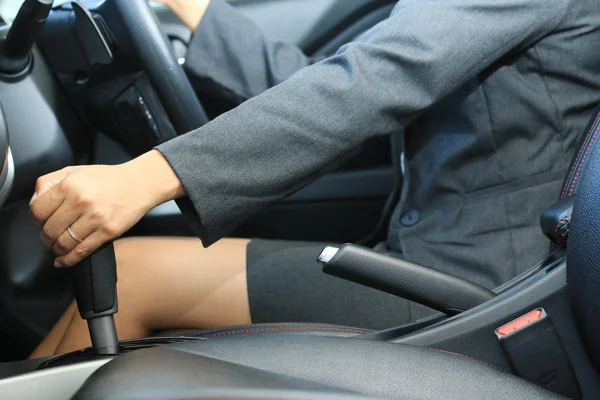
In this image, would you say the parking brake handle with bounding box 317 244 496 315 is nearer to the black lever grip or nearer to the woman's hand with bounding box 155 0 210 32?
the black lever grip

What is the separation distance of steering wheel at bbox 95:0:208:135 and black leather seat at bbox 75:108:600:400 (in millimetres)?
362

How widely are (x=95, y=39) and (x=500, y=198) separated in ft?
1.88

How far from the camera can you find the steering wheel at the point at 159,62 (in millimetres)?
757

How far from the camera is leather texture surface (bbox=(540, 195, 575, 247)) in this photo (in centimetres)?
57

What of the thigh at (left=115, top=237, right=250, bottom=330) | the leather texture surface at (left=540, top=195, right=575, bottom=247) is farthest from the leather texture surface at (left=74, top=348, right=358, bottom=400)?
the thigh at (left=115, top=237, right=250, bottom=330)

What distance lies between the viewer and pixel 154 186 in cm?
62

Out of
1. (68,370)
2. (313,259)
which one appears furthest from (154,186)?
(313,259)

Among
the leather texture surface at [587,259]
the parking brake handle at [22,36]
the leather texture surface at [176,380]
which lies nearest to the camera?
the leather texture surface at [176,380]

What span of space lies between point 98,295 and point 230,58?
47cm

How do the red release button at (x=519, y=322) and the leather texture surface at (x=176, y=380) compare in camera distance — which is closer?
the leather texture surface at (x=176, y=380)

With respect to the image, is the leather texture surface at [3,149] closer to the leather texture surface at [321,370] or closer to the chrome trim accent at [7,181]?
the chrome trim accent at [7,181]

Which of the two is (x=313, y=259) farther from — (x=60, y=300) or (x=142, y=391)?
(x=142, y=391)

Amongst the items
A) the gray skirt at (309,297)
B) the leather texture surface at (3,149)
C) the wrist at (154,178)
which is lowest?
the gray skirt at (309,297)

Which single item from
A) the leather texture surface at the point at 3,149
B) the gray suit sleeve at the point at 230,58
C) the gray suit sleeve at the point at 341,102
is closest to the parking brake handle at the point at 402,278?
the gray suit sleeve at the point at 341,102
